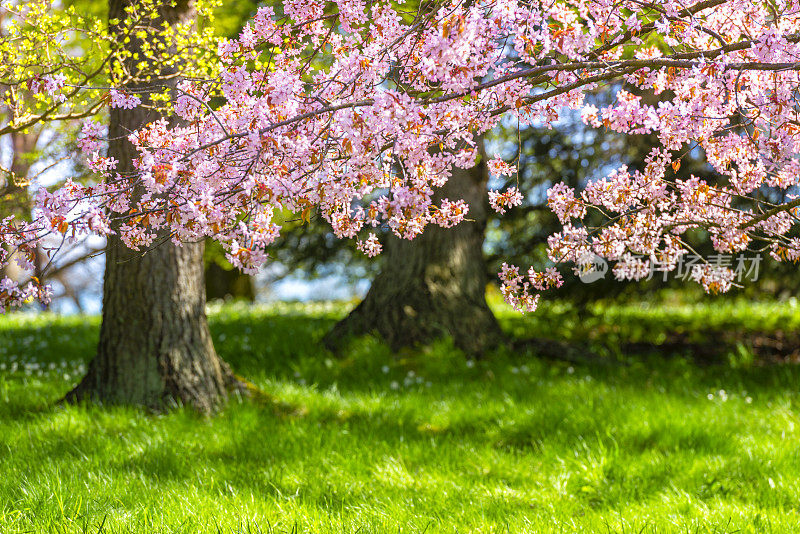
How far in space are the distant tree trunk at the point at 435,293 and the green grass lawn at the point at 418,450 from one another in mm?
321

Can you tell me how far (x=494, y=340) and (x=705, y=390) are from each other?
7.30 feet

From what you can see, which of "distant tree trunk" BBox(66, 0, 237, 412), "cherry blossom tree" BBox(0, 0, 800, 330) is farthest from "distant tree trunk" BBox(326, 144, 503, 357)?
"cherry blossom tree" BBox(0, 0, 800, 330)

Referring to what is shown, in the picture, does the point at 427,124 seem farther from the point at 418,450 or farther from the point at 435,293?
the point at 435,293

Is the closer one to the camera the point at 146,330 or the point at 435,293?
the point at 146,330

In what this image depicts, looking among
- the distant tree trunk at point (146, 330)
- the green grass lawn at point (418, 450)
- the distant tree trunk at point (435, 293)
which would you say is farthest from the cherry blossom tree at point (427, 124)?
the distant tree trunk at point (435, 293)

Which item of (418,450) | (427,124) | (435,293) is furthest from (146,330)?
(427,124)

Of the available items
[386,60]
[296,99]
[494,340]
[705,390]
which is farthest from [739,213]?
[494,340]

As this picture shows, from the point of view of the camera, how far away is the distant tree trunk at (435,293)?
7.55 metres

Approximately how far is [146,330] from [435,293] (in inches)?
130

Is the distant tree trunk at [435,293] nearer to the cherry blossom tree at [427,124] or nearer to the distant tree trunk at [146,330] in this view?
the distant tree trunk at [146,330]

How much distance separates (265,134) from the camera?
2523 millimetres

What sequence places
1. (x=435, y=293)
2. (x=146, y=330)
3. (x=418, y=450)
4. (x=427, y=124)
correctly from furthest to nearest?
(x=435, y=293)
(x=146, y=330)
(x=418, y=450)
(x=427, y=124)

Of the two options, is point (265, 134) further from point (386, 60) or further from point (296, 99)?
point (386, 60)

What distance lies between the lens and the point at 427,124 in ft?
9.02
